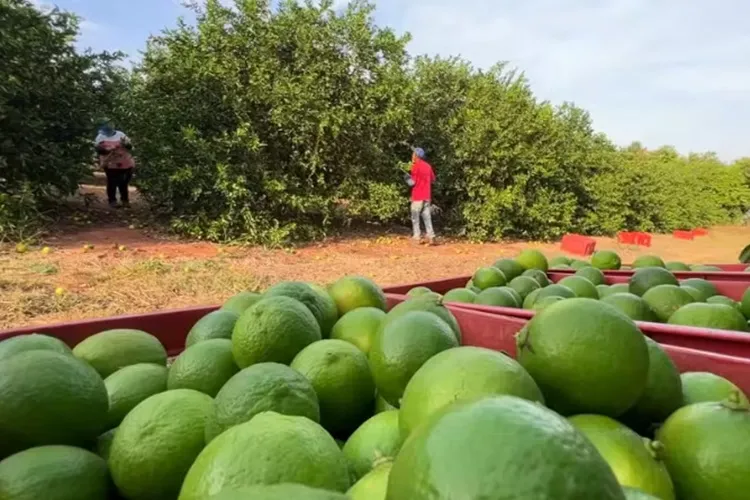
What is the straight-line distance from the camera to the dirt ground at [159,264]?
637 cm

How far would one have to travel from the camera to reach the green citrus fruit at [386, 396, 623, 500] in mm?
744

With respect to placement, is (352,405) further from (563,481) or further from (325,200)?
(325,200)

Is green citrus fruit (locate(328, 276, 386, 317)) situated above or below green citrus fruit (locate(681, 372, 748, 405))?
above

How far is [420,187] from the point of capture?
12.1 m

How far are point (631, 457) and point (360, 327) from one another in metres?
1.08

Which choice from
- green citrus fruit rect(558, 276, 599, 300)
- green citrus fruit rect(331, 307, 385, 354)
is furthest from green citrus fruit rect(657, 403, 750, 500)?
green citrus fruit rect(558, 276, 599, 300)

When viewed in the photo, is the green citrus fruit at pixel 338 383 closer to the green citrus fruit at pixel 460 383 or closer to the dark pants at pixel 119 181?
the green citrus fruit at pixel 460 383

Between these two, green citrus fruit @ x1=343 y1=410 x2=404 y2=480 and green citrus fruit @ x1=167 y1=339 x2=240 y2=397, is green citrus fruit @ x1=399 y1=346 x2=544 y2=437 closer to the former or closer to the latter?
green citrus fruit @ x1=343 y1=410 x2=404 y2=480

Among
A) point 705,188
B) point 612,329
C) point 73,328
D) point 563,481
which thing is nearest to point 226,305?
point 73,328

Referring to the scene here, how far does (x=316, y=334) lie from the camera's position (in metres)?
1.97

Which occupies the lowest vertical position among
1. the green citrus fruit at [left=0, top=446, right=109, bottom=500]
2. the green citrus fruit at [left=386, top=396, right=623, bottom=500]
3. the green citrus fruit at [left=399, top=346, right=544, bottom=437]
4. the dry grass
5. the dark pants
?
the dry grass

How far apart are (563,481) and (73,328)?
2160 mm

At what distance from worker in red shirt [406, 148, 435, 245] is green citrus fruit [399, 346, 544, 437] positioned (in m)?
10.8

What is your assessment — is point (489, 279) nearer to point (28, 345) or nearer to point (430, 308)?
point (430, 308)
